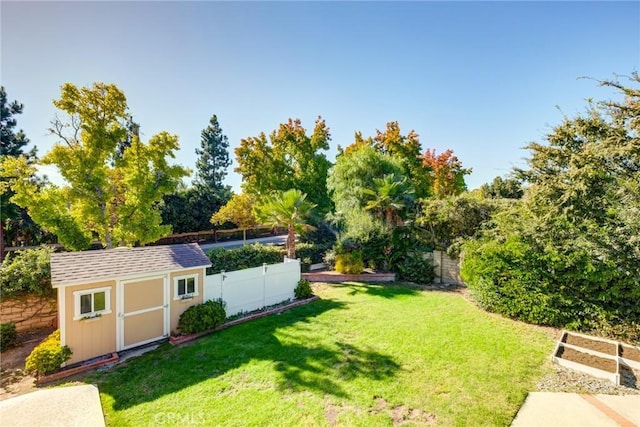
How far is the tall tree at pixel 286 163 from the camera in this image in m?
23.4

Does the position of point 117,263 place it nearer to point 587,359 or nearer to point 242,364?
point 242,364

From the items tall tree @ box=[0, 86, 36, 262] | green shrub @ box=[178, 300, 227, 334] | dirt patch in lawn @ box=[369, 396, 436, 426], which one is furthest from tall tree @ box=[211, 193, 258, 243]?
dirt patch in lawn @ box=[369, 396, 436, 426]

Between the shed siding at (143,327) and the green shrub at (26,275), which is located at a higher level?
the green shrub at (26,275)

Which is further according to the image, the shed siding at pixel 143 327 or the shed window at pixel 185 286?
the shed window at pixel 185 286

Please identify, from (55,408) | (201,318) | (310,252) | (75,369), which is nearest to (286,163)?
(310,252)

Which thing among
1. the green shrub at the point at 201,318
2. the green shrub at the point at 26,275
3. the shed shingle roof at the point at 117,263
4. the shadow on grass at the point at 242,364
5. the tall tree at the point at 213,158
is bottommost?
the shadow on grass at the point at 242,364

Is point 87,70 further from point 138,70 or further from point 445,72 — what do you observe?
point 445,72

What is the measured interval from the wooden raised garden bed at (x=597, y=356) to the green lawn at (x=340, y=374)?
1.41 feet

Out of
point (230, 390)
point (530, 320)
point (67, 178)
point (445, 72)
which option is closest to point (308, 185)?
point (445, 72)

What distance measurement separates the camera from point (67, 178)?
38.4ft

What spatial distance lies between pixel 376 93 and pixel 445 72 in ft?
10.1

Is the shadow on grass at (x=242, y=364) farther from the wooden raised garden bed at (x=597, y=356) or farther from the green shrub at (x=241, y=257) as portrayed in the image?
the green shrub at (x=241, y=257)

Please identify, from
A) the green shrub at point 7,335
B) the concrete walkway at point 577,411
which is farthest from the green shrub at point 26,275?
the concrete walkway at point 577,411

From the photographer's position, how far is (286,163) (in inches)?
952
